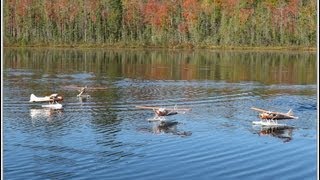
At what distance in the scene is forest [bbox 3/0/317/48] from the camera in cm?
12238

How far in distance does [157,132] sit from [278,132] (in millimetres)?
6051

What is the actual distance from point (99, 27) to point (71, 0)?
46.0 ft

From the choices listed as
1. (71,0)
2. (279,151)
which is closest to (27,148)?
(279,151)

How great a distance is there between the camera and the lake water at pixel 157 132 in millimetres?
22734

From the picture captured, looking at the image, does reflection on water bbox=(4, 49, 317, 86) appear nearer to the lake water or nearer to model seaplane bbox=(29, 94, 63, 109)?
the lake water

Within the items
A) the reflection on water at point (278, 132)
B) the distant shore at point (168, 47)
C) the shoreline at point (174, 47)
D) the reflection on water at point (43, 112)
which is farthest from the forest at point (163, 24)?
the reflection on water at point (278, 132)

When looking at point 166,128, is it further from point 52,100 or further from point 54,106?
point 52,100

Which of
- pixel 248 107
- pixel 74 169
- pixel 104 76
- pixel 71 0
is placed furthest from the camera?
pixel 71 0

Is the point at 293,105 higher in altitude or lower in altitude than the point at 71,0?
lower

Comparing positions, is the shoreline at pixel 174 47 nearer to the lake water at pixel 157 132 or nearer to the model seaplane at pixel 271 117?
the lake water at pixel 157 132

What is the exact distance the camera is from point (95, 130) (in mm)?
30156

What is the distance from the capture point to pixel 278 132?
1200 inches

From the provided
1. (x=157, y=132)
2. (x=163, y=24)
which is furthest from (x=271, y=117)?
(x=163, y=24)

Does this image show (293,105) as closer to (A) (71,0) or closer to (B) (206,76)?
(B) (206,76)
